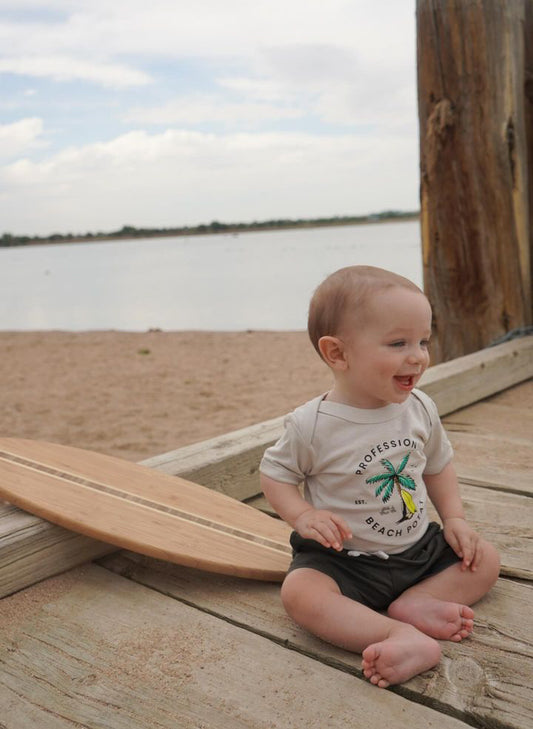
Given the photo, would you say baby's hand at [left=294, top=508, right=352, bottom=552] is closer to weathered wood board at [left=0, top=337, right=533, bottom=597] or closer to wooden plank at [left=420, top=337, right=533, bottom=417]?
weathered wood board at [left=0, top=337, right=533, bottom=597]

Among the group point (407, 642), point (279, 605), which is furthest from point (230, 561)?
point (407, 642)

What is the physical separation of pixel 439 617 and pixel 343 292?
27.0 inches

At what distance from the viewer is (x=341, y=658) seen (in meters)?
1.43

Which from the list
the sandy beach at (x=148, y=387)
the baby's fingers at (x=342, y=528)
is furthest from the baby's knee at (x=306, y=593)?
the sandy beach at (x=148, y=387)

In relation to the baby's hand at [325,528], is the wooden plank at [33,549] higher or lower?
lower

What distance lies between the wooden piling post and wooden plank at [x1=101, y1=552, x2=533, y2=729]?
2561mm

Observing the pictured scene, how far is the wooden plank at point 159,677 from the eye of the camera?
1.25 m

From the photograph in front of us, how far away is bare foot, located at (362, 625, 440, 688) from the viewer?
1.32 metres

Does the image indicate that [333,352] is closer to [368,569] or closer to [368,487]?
[368,487]

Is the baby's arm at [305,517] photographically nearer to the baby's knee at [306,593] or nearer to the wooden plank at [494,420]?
the baby's knee at [306,593]

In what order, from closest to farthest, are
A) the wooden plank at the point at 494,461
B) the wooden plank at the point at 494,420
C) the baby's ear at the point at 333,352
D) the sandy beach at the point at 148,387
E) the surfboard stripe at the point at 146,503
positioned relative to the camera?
the baby's ear at the point at 333,352 < the surfboard stripe at the point at 146,503 < the wooden plank at the point at 494,461 < the wooden plank at the point at 494,420 < the sandy beach at the point at 148,387

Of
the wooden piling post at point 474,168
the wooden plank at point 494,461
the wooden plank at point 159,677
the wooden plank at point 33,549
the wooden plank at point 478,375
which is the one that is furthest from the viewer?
the wooden piling post at point 474,168

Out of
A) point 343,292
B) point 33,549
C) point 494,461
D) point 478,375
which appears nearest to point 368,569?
point 343,292

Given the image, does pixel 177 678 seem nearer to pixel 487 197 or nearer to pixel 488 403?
pixel 488 403
